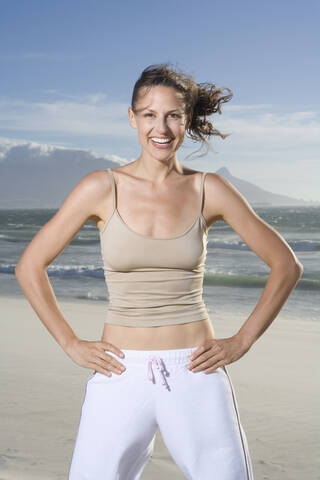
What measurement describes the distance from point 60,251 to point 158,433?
116 inches

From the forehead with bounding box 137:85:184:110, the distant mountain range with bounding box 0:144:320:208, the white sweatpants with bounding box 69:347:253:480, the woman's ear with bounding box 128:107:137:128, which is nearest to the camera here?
the white sweatpants with bounding box 69:347:253:480

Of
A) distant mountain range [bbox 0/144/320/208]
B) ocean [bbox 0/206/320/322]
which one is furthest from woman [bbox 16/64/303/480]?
distant mountain range [bbox 0/144/320/208]

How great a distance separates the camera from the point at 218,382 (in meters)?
1.82

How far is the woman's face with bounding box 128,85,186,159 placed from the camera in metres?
1.88

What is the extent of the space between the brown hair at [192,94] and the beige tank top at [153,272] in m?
0.37

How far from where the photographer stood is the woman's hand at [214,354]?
181cm

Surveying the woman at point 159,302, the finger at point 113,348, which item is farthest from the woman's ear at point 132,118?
the finger at point 113,348

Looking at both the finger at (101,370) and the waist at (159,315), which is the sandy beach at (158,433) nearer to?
the finger at (101,370)

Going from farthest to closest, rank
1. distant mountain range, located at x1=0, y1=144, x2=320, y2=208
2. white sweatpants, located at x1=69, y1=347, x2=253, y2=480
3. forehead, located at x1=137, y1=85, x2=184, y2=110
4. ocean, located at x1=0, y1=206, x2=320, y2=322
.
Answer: distant mountain range, located at x1=0, y1=144, x2=320, y2=208 → ocean, located at x1=0, y1=206, x2=320, y2=322 → forehead, located at x1=137, y1=85, x2=184, y2=110 → white sweatpants, located at x1=69, y1=347, x2=253, y2=480

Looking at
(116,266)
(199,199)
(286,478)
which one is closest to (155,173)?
(199,199)

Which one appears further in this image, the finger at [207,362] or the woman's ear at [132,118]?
the woman's ear at [132,118]

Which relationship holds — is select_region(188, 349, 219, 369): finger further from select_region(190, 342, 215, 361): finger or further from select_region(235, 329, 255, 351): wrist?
select_region(235, 329, 255, 351): wrist

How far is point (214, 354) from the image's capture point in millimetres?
1839

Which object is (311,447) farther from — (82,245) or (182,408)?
(82,245)
